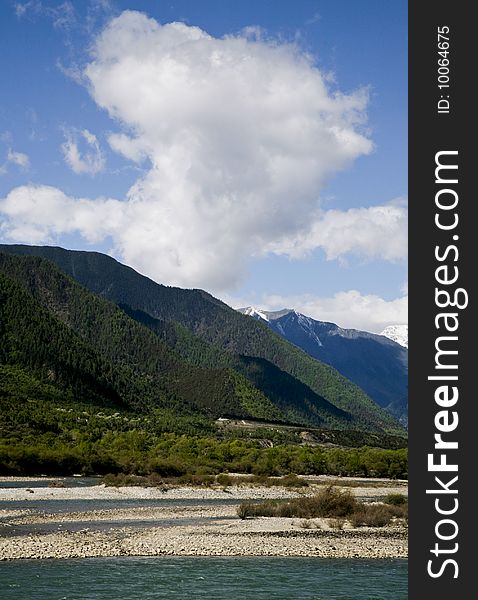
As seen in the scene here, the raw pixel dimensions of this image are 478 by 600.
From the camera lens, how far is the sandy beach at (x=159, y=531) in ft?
114

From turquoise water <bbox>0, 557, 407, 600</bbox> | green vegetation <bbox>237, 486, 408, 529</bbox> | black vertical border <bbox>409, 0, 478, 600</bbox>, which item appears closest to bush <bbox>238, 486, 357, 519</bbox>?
green vegetation <bbox>237, 486, 408, 529</bbox>

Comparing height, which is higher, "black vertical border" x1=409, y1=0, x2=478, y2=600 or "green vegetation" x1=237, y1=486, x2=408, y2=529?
"black vertical border" x1=409, y1=0, x2=478, y2=600

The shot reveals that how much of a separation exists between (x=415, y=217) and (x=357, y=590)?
1897 cm

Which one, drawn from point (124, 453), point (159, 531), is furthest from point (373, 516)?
point (124, 453)

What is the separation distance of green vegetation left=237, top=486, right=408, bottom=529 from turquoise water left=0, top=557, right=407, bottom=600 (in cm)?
1292

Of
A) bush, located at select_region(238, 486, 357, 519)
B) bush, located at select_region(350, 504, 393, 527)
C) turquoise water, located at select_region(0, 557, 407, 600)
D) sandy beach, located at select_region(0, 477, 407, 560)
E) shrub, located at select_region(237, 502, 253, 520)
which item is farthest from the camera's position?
bush, located at select_region(238, 486, 357, 519)

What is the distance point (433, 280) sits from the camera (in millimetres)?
13766

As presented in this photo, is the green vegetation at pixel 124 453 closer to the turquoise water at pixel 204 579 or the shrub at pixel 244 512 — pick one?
the shrub at pixel 244 512

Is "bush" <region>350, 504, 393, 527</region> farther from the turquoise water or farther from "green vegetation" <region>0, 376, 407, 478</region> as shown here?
"green vegetation" <region>0, 376, 407, 478</region>

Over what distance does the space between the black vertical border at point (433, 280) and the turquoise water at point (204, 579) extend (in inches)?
579

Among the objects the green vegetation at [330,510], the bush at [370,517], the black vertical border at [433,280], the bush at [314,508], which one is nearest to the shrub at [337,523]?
the green vegetation at [330,510]

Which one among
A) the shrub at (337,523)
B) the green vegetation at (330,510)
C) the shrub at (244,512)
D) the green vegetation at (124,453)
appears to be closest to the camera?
the shrub at (337,523)

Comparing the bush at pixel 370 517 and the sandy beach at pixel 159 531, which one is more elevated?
the bush at pixel 370 517

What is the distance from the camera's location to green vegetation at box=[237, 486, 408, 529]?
4672 cm
